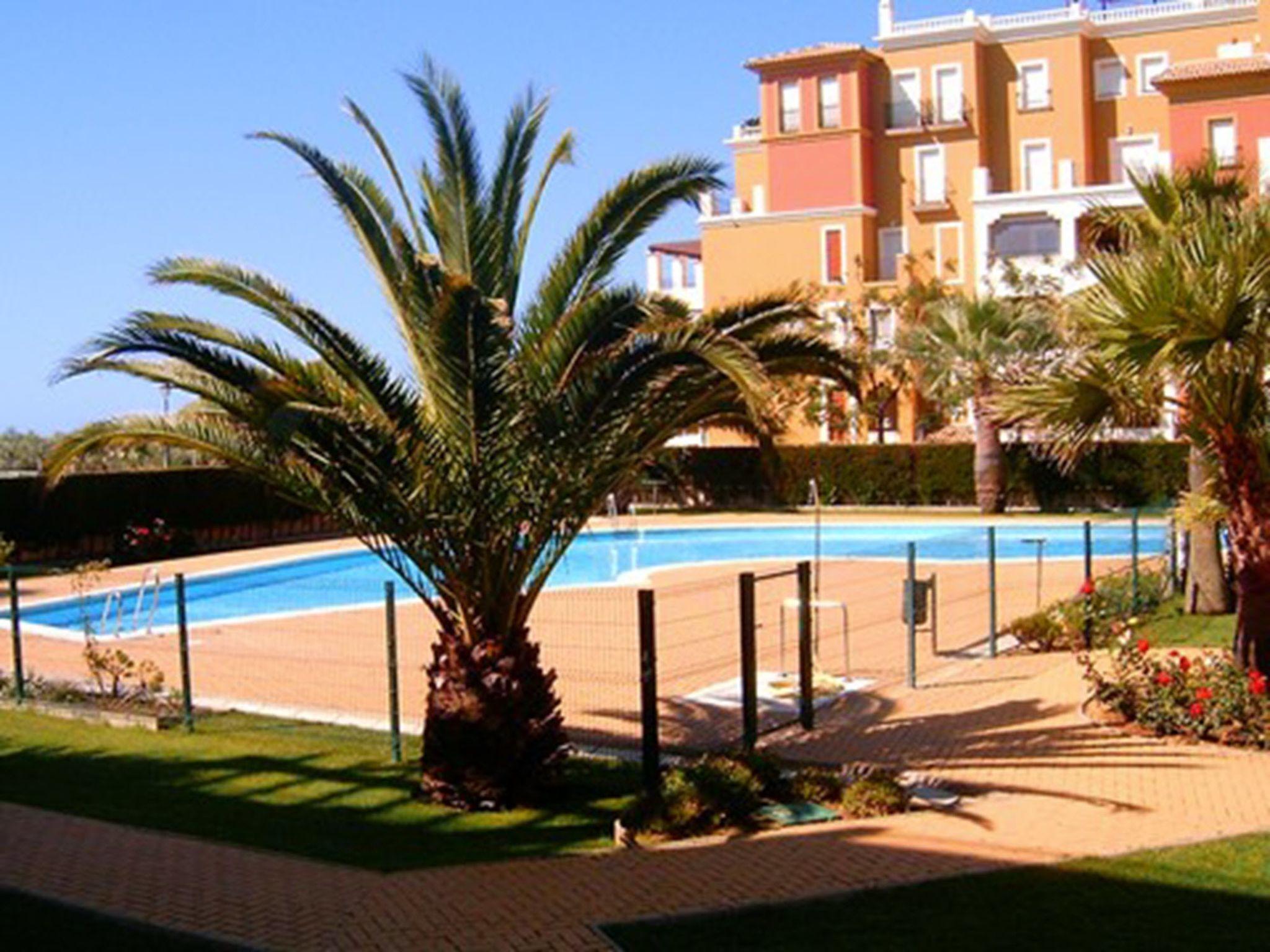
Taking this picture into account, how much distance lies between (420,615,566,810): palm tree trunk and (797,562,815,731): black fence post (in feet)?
8.33

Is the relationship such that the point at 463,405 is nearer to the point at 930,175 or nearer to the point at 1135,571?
the point at 1135,571

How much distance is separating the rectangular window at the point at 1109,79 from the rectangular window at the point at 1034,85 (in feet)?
5.45

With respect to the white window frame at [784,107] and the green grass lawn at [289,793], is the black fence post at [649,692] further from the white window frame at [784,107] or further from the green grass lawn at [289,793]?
the white window frame at [784,107]

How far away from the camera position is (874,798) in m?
9.58

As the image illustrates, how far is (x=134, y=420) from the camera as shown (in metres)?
10.1

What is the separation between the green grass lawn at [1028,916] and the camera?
22.6 feet

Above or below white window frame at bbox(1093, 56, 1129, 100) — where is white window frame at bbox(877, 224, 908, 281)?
below

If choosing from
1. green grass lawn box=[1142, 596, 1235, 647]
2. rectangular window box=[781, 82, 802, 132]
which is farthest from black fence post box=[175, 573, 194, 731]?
rectangular window box=[781, 82, 802, 132]

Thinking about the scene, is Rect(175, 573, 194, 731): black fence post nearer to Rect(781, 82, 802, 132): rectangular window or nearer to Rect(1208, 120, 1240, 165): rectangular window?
Rect(1208, 120, 1240, 165): rectangular window

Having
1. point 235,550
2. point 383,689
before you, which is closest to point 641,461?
point 383,689

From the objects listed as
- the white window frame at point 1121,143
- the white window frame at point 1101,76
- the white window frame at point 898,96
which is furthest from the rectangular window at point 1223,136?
the white window frame at point 898,96

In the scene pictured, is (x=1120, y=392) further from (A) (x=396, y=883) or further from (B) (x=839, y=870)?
(A) (x=396, y=883)

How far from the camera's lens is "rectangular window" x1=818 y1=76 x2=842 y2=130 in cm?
5022

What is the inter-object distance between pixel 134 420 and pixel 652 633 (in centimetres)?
382
